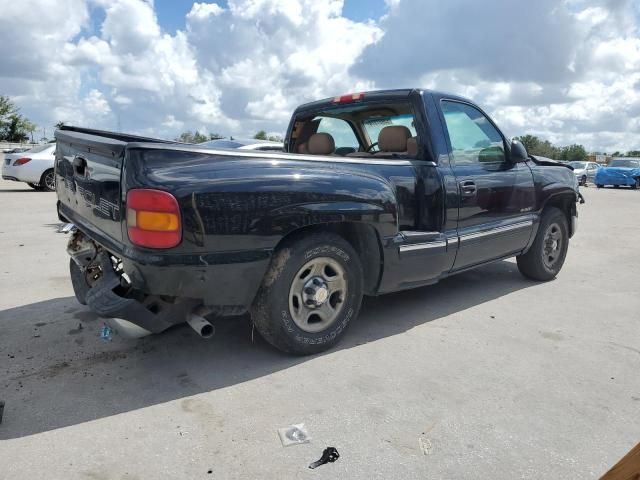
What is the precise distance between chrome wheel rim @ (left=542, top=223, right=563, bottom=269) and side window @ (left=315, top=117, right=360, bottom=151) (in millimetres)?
2272

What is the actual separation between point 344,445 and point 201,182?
150 cm

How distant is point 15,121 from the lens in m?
48.8

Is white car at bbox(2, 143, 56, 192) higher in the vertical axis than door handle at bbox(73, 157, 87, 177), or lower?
lower

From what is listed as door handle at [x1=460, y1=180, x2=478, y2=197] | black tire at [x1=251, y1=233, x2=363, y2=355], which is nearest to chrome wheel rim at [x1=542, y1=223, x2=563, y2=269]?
door handle at [x1=460, y1=180, x2=478, y2=197]

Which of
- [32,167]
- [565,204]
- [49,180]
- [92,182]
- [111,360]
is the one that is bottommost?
[111,360]

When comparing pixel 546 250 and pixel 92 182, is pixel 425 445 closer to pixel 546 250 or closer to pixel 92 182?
pixel 92 182

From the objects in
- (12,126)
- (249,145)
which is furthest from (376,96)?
(12,126)

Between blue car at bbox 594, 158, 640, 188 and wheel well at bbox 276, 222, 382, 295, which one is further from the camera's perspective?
blue car at bbox 594, 158, 640, 188

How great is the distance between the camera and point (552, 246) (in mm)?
5375

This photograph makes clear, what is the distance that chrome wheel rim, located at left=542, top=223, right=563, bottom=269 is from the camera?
5.29 meters

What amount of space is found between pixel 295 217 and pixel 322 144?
2034 mm

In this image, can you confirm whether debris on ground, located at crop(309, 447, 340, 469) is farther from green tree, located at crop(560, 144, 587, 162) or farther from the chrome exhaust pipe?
green tree, located at crop(560, 144, 587, 162)

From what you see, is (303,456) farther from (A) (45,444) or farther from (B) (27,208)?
(B) (27,208)

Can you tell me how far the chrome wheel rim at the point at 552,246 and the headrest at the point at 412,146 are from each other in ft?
6.81
